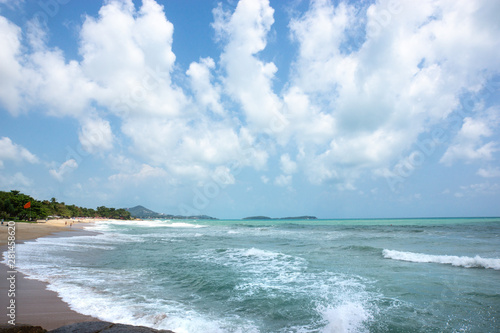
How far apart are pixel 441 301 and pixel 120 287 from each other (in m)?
11.1

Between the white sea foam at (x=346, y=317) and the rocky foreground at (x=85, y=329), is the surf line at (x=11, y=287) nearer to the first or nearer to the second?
the rocky foreground at (x=85, y=329)

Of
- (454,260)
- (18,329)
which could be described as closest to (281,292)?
(18,329)

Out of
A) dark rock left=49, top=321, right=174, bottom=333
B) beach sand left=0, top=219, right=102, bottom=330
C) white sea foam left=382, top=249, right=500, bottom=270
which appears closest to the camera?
dark rock left=49, top=321, right=174, bottom=333

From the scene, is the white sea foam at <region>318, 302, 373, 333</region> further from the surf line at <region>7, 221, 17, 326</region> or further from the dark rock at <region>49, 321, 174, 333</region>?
the surf line at <region>7, 221, 17, 326</region>

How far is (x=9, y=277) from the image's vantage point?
30.8ft

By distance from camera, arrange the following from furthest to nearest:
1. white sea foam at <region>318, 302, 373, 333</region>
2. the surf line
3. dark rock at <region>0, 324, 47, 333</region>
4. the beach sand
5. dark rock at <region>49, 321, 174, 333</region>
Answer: white sea foam at <region>318, 302, 373, 333</region> < the surf line < the beach sand < dark rock at <region>49, 321, 174, 333</region> < dark rock at <region>0, 324, 47, 333</region>

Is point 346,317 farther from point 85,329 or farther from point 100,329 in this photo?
point 85,329

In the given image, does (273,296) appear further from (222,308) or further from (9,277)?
(9,277)

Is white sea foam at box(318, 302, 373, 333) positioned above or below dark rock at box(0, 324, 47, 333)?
below

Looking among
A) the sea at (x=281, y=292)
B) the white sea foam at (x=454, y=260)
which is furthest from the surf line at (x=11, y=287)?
the white sea foam at (x=454, y=260)

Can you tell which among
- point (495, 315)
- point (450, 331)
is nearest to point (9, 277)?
point (450, 331)

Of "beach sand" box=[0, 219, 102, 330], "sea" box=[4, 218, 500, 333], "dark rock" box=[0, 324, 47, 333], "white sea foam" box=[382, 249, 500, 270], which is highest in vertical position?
"dark rock" box=[0, 324, 47, 333]

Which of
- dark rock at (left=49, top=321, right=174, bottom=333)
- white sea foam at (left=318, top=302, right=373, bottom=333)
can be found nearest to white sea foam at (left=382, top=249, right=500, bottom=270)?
white sea foam at (left=318, top=302, right=373, bottom=333)

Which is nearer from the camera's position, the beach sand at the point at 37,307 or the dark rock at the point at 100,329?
the dark rock at the point at 100,329
